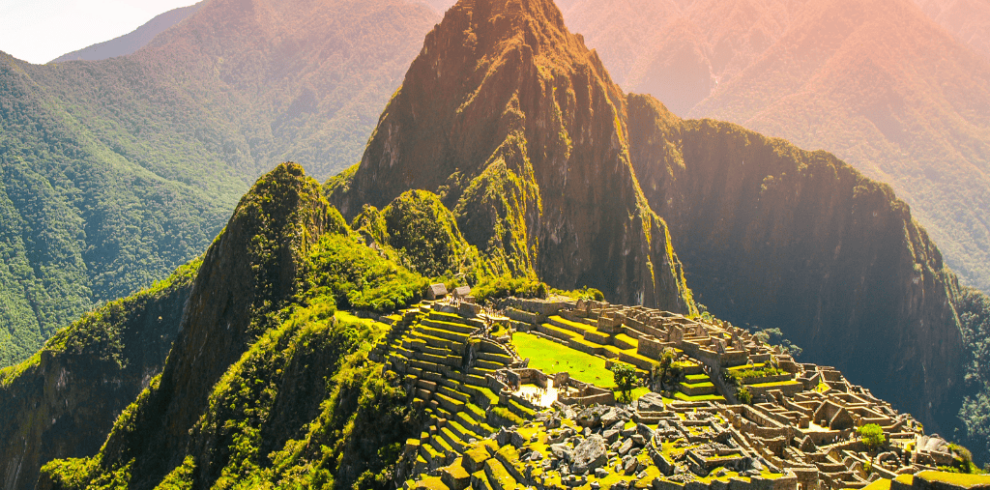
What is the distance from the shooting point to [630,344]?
216 feet

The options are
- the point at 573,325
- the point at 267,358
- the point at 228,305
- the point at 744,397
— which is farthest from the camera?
the point at 228,305

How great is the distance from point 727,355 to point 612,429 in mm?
25842

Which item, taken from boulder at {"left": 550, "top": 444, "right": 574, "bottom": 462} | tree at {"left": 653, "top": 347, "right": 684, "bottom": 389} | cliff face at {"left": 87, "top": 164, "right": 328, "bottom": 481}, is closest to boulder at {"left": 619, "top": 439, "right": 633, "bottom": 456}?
boulder at {"left": 550, "top": 444, "right": 574, "bottom": 462}

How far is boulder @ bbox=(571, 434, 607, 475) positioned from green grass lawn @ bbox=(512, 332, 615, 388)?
1867cm

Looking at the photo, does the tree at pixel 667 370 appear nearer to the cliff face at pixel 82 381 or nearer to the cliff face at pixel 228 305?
the cliff face at pixel 228 305

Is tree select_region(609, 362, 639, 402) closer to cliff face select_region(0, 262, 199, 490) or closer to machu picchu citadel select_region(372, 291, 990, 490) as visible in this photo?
machu picchu citadel select_region(372, 291, 990, 490)

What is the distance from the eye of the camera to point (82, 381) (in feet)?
476

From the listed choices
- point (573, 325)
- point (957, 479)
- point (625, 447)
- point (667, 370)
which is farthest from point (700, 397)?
point (957, 479)

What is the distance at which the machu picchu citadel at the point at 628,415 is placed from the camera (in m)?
30.6

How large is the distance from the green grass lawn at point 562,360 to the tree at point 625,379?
0.55 metres

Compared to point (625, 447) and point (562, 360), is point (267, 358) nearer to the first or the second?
point (562, 360)

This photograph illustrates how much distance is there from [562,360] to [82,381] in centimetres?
11517

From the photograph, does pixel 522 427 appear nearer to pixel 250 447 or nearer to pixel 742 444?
pixel 742 444

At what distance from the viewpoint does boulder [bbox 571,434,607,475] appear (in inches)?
1216
